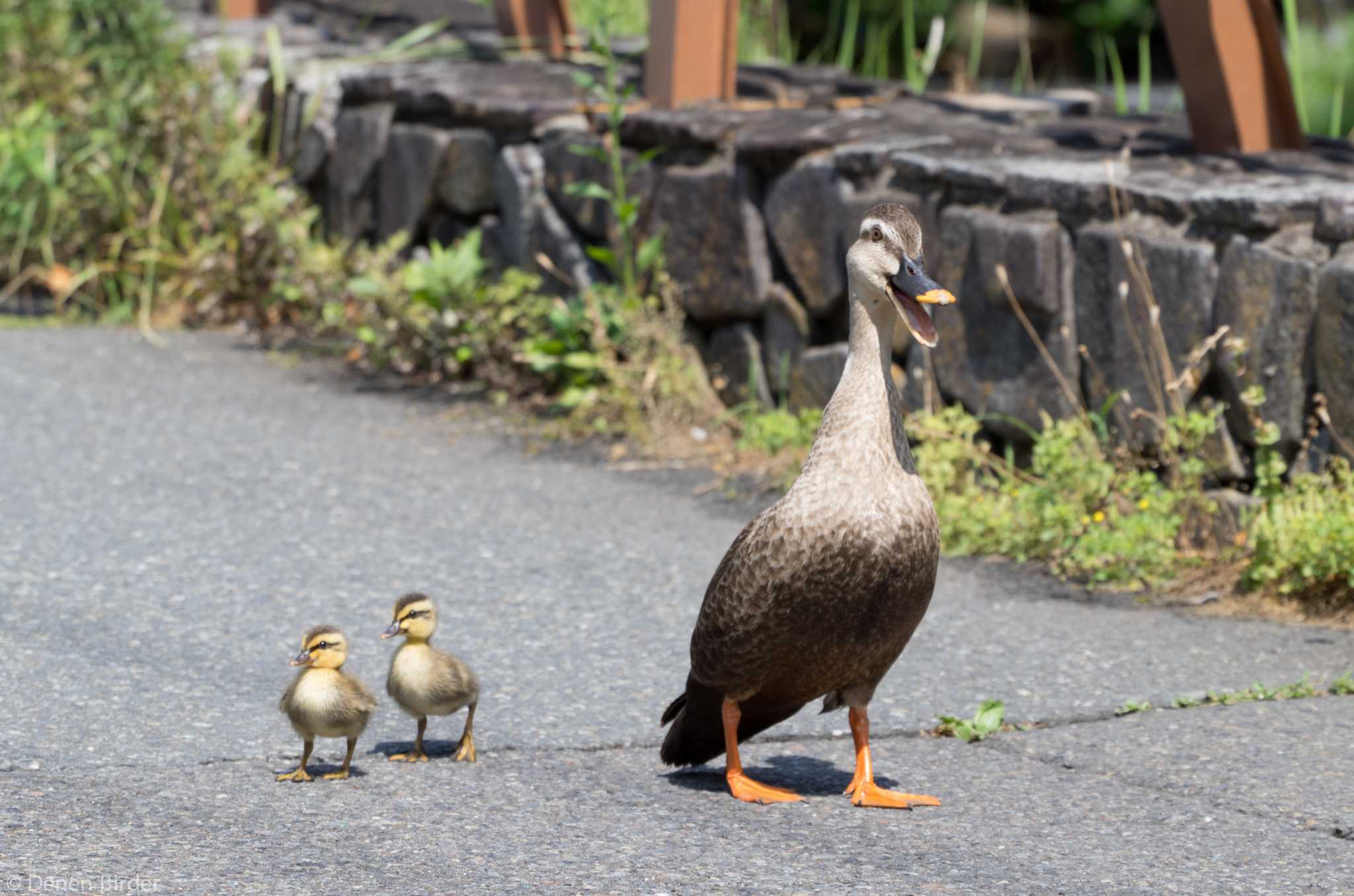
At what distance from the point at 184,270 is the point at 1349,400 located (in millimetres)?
6135

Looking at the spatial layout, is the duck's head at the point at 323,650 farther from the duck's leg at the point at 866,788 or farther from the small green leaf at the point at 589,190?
the small green leaf at the point at 589,190

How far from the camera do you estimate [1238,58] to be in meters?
6.06

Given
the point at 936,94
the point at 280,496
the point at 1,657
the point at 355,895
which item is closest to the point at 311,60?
the point at 936,94

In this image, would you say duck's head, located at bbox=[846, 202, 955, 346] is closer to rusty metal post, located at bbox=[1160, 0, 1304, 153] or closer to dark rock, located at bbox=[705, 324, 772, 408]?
rusty metal post, located at bbox=[1160, 0, 1304, 153]

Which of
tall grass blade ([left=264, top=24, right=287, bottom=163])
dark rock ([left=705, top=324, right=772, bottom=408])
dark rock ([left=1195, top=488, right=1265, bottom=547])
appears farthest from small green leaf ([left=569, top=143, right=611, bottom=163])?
dark rock ([left=1195, top=488, right=1265, bottom=547])

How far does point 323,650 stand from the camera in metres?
3.81

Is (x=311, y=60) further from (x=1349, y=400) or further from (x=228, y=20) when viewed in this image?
(x=1349, y=400)

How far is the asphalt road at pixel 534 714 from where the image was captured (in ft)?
11.0

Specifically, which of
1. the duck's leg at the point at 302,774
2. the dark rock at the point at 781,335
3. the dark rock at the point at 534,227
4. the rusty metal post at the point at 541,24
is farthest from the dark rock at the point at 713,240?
the duck's leg at the point at 302,774

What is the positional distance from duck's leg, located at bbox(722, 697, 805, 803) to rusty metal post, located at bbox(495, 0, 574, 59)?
6.34 meters

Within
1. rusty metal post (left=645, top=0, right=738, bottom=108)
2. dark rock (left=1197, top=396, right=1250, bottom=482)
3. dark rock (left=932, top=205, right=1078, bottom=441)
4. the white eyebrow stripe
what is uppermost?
rusty metal post (left=645, top=0, right=738, bottom=108)

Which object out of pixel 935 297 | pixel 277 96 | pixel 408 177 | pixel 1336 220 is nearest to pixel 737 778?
pixel 935 297

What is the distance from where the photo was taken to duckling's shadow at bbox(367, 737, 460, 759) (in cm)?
407

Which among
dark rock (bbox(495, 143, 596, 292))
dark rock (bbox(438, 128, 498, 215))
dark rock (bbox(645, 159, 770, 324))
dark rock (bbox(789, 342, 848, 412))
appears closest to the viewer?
dark rock (bbox(789, 342, 848, 412))
